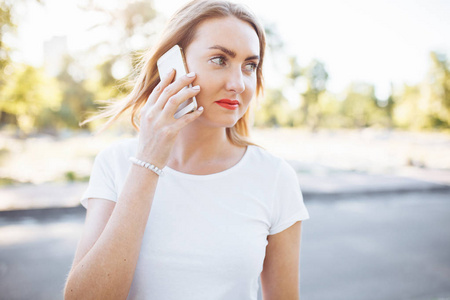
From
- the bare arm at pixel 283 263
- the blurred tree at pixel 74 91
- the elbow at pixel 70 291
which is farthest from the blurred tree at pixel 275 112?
the elbow at pixel 70 291

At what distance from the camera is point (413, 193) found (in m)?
11.2

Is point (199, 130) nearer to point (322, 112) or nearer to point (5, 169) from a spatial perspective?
point (5, 169)

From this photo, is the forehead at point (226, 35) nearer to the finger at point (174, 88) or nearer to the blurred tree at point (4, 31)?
the finger at point (174, 88)

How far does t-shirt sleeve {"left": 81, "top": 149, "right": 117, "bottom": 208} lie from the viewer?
4.82 ft

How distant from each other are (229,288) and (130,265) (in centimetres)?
44

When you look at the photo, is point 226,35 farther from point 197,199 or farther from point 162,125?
point 197,199

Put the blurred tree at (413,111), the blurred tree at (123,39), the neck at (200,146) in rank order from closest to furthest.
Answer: the neck at (200,146) < the blurred tree at (123,39) < the blurred tree at (413,111)

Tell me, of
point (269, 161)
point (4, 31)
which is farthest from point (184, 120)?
point (4, 31)

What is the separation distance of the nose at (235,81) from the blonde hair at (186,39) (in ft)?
0.89

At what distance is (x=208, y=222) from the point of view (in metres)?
1.47

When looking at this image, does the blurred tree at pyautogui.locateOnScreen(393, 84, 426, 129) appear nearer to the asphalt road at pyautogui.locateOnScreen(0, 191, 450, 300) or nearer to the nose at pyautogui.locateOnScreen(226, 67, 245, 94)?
the asphalt road at pyautogui.locateOnScreen(0, 191, 450, 300)

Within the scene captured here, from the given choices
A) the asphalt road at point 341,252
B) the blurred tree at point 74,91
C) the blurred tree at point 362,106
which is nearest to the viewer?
the asphalt road at point 341,252

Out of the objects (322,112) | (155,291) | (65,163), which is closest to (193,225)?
(155,291)

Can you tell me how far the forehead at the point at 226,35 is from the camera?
1492mm
